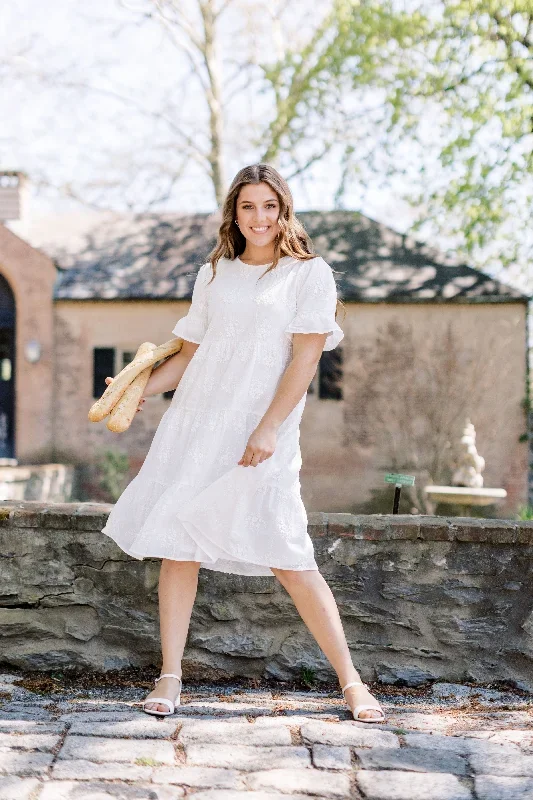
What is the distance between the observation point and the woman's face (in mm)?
2996

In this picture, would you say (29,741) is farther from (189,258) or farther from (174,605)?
(189,258)

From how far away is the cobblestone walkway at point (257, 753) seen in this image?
2.17 meters

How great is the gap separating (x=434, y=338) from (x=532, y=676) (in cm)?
1088

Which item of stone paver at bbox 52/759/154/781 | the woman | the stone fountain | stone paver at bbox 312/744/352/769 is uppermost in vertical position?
the woman

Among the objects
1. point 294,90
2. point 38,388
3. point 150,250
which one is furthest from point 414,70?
point 38,388

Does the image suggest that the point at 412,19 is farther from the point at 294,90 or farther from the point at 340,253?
the point at 340,253

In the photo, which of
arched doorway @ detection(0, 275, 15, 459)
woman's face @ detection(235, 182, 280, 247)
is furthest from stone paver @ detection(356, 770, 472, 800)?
arched doorway @ detection(0, 275, 15, 459)

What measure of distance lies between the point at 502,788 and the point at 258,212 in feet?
6.19

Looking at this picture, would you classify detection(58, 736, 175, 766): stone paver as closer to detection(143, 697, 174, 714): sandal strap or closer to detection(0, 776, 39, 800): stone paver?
detection(0, 776, 39, 800): stone paver

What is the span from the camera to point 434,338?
14086 mm

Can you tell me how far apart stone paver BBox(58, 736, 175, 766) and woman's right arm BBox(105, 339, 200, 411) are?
3.91 ft

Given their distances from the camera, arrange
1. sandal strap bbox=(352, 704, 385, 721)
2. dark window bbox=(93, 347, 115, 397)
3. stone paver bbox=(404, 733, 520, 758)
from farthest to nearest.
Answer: dark window bbox=(93, 347, 115, 397) → sandal strap bbox=(352, 704, 385, 721) → stone paver bbox=(404, 733, 520, 758)

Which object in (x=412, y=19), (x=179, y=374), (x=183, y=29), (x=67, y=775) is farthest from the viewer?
(x=183, y=29)

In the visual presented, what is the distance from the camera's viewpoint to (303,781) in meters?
2.21
